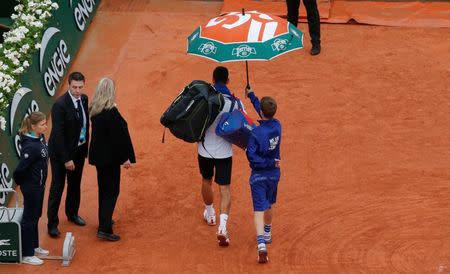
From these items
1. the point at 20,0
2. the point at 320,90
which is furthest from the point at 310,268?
the point at 20,0

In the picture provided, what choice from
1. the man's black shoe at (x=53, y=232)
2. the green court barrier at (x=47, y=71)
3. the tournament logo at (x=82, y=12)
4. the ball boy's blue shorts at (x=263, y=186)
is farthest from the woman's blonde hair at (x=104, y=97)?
the tournament logo at (x=82, y=12)

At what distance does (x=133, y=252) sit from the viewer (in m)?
10.7

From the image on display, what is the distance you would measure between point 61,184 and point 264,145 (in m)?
2.44

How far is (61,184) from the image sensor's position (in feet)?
35.6

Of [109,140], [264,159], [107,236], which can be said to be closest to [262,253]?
[264,159]

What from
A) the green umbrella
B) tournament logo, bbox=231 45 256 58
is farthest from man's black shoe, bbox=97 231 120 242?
tournament logo, bbox=231 45 256 58

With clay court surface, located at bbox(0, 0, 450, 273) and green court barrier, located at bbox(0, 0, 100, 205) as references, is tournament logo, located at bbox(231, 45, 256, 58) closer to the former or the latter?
clay court surface, located at bbox(0, 0, 450, 273)

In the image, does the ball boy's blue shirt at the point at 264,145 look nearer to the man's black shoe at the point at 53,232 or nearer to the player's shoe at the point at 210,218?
the player's shoe at the point at 210,218

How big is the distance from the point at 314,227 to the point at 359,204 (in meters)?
0.75

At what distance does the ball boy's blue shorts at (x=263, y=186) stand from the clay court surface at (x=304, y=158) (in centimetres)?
65

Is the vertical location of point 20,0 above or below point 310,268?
above

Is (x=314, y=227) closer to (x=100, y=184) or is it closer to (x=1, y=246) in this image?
(x=100, y=184)

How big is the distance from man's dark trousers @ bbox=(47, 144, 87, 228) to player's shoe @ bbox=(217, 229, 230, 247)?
5.68 ft

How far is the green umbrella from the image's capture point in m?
10.4
